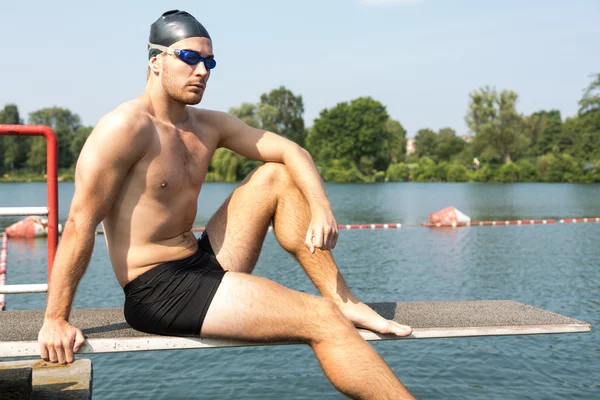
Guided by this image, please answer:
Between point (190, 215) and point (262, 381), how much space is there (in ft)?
11.3

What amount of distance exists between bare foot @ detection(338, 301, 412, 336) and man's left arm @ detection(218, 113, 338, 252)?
0.37 metres

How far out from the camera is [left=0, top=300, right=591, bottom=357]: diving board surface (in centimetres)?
322

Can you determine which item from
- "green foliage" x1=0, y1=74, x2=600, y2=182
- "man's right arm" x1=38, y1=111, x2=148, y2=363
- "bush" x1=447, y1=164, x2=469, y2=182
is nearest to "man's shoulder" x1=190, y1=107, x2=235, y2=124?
"man's right arm" x1=38, y1=111, x2=148, y2=363

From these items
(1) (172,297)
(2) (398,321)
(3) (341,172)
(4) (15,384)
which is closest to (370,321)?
(2) (398,321)

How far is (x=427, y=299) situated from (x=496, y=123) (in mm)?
92522

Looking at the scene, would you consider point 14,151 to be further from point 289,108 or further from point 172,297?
point 172,297

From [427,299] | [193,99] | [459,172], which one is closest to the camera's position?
[193,99]

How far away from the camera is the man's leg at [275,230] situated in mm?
3615

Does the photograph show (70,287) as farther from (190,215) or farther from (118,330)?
(190,215)

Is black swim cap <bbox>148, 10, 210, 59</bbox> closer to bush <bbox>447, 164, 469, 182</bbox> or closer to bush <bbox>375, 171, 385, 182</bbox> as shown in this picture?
bush <bbox>447, 164, 469, 182</bbox>

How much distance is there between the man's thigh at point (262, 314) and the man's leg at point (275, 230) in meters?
0.46

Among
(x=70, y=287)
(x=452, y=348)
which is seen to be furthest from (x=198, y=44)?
(x=452, y=348)

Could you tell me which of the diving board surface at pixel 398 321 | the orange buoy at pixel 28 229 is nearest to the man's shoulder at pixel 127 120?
the diving board surface at pixel 398 321

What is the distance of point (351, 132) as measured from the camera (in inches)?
4274
